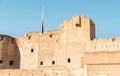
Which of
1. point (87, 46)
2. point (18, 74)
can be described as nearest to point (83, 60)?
point (87, 46)

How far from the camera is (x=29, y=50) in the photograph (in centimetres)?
3881

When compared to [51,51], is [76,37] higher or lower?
higher

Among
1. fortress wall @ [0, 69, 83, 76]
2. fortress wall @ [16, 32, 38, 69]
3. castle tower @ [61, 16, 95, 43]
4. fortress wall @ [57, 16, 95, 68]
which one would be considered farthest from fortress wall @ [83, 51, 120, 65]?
fortress wall @ [16, 32, 38, 69]

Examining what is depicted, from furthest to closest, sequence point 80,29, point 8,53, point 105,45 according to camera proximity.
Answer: point 8,53, point 80,29, point 105,45

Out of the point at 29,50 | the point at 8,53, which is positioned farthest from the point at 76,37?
the point at 8,53

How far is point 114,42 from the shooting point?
3297 cm

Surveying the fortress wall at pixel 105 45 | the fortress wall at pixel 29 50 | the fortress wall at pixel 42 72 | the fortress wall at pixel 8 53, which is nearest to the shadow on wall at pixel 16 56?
the fortress wall at pixel 8 53

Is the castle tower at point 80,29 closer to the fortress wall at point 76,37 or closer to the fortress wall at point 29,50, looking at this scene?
the fortress wall at point 76,37

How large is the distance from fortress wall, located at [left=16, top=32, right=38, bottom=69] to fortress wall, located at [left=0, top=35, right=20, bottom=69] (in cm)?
86

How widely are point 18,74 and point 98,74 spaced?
9.38 metres

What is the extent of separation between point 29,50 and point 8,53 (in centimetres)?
294

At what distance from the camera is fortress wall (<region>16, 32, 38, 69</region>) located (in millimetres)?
38125

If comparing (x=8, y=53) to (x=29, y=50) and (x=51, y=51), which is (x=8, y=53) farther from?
(x=51, y=51)

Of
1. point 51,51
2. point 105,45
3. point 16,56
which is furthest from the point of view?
point 16,56
